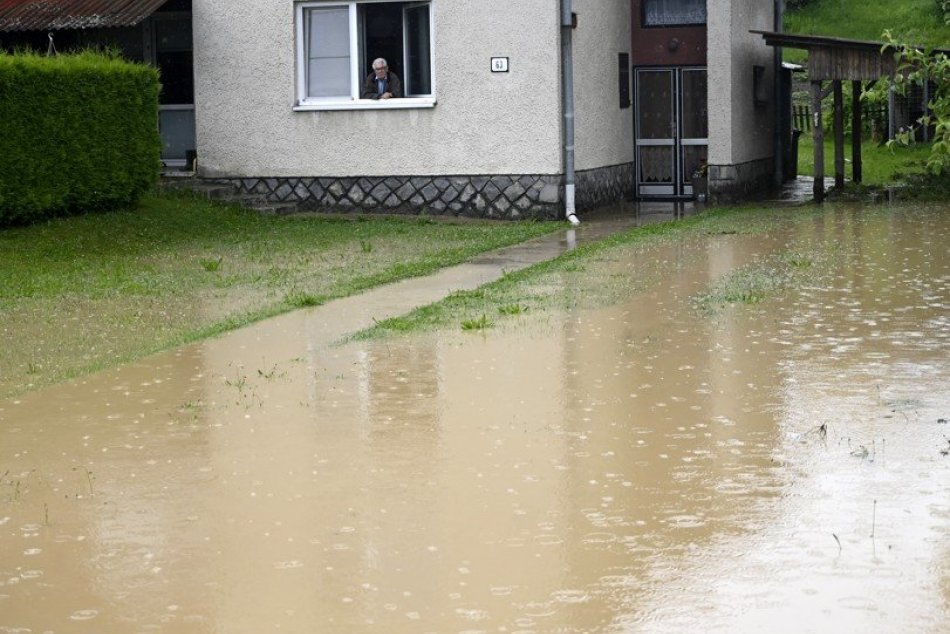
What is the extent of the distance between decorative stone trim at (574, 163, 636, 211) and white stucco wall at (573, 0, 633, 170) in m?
0.13

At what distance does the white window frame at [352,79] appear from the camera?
23016 millimetres

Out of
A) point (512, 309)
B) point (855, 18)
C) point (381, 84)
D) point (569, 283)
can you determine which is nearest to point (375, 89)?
point (381, 84)

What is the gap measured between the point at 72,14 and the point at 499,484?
17.6 meters

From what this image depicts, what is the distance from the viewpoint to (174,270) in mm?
16844

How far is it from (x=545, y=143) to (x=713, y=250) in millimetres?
5413

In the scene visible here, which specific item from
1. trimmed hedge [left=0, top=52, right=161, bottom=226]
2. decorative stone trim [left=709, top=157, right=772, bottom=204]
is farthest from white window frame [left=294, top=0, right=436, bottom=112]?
decorative stone trim [left=709, top=157, right=772, bottom=204]

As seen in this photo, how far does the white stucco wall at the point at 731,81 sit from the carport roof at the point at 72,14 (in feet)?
28.4

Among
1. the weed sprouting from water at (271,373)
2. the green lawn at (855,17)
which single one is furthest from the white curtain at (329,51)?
the green lawn at (855,17)

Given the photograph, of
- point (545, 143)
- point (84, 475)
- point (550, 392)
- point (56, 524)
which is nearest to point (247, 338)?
point (550, 392)

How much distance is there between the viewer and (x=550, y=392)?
32.4ft

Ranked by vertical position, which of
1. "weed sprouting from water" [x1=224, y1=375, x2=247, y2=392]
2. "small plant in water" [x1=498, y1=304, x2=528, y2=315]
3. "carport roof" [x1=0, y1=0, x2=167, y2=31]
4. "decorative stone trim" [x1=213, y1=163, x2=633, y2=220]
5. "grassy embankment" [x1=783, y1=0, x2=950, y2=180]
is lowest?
"weed sprouting from water" [x1=224, y1=375, x2=247, y2=392]

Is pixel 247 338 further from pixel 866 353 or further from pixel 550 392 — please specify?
pixel 866 353

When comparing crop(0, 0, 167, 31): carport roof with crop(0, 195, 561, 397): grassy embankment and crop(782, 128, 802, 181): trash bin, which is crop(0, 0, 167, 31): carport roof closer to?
crop(0, 195, 561, 397): grassy embankment

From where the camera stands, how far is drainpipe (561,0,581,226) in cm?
2245
